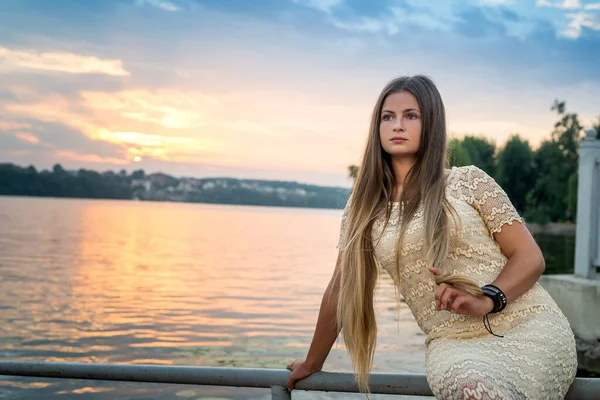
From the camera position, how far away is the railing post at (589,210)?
8141 millimetres

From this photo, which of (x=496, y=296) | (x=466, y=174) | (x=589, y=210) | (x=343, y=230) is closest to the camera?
(x=496, y=296)

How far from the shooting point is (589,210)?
8.23 meters

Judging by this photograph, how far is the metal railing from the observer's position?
2.38 m

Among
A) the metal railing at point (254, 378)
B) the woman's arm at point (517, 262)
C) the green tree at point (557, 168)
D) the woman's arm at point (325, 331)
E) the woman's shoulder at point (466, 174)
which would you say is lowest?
the metal railing at point (254, 378)

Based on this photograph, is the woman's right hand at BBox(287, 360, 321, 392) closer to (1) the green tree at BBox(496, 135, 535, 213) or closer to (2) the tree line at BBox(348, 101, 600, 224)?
(2) the tree line at BBox(348, 101, 600, 224)

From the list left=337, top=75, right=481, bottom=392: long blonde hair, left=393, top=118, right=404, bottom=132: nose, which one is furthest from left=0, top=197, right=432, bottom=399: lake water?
left=393, top=118, right=404, bottom=132: nose

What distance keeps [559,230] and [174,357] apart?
75790 millimetres

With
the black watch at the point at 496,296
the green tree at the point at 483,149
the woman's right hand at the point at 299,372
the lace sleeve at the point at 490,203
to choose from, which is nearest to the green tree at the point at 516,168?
the green tree at the point at 483,149

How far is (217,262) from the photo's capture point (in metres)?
31.0

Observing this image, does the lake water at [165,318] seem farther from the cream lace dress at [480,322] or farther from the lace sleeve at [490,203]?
the lace sleeve at [490,203]

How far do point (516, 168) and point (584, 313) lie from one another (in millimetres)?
73804

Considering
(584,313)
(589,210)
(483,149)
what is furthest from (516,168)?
(584,313)

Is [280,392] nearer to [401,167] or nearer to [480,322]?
[480,322]

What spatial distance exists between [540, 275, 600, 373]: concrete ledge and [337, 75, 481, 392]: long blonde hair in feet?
17.7
